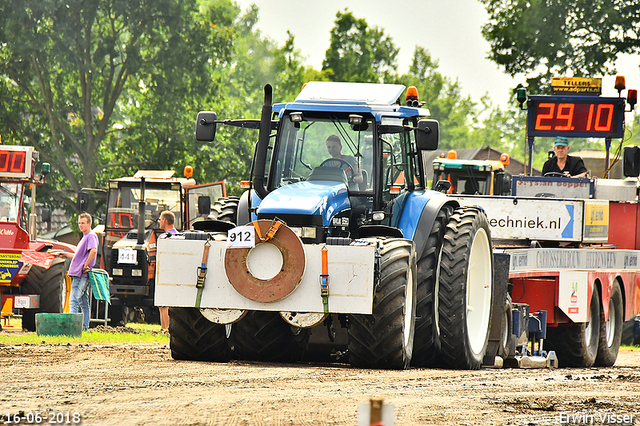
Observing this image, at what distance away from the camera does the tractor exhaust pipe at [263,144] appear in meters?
9.48

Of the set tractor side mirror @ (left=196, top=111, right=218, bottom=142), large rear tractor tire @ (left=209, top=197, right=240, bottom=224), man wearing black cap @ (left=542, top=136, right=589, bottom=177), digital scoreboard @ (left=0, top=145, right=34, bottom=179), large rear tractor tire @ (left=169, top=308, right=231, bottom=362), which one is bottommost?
large rear tractor tire @ (left=169, top=308, right=231, bottom=362)

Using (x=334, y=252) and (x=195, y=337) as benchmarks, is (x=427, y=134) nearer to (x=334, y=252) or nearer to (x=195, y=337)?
(x=334, y=252)

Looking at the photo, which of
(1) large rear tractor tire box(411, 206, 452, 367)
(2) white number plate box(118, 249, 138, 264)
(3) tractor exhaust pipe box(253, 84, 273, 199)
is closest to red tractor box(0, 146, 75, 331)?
(2) white number plate box(118, 249, 138, 264)

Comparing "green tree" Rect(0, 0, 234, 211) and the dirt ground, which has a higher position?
"green tree" Rect(0, 0, 234, 211)

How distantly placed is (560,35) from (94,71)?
609 inches

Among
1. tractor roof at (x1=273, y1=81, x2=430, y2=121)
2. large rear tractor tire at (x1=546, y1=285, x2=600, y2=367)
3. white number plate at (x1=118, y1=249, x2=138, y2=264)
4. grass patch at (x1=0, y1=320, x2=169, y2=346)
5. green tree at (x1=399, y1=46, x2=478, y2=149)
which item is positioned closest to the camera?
tractor roof at (x1=273, y1=81, x2=430, y2=121)

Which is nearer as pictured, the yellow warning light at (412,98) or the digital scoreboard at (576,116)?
the yellow warning light at (412,98)

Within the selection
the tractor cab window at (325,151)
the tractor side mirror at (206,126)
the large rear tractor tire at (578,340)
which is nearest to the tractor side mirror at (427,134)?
the tractor cab window at (325,151)

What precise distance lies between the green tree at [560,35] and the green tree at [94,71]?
10215mm

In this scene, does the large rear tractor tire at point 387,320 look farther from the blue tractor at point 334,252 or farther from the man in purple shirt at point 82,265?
the man in purple shirt at point 82,265

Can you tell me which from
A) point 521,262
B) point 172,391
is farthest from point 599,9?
point 172,391

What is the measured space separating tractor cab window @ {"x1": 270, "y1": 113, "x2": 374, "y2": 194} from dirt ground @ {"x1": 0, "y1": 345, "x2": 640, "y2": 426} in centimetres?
180

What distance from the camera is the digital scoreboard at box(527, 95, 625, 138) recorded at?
16.5m

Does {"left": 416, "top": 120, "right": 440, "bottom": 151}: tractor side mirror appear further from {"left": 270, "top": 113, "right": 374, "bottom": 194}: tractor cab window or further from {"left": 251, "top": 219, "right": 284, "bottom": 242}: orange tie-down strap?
{"left": 251, "top": 219, "right": 284, "bottom": 242}: orange tie-down strap
